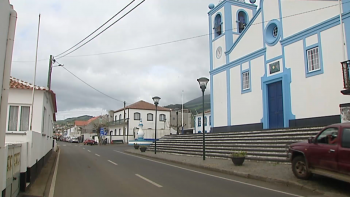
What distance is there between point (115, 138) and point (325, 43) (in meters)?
50.2

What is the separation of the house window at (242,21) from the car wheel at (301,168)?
66.1 ft

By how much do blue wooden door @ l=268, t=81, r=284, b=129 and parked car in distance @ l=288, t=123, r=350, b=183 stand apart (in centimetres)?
1169

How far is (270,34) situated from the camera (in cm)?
2298

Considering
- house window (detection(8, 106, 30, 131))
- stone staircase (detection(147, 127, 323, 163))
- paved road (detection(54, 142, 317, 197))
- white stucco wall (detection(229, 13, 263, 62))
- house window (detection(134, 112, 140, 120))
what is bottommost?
paved road (detection(54, 142, 317, 197))

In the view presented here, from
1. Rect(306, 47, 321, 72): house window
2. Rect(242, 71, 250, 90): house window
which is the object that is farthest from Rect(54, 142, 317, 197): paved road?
Rect(242, 71, 250, 90): house window

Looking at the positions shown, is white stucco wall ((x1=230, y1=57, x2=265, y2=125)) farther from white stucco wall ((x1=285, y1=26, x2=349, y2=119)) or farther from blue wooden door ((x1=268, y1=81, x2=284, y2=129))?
white stucco wall ((x1=285, y1=26, x2=349, y2=119))

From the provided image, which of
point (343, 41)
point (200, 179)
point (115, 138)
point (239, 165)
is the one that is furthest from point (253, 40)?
point (115, 138)

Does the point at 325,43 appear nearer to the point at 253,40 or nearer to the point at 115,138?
the point at 253,40

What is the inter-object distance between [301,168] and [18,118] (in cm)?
1208

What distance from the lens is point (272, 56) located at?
22.1m

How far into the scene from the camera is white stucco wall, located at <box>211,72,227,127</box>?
26.9 m

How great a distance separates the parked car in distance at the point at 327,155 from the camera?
7570 millimetres

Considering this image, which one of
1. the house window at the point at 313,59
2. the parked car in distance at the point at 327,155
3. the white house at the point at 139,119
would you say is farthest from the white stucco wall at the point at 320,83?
the white house at the point at 139,119

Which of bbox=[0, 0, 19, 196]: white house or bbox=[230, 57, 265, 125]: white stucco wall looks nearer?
bbox=[0, 0, 19, 196]: white house
